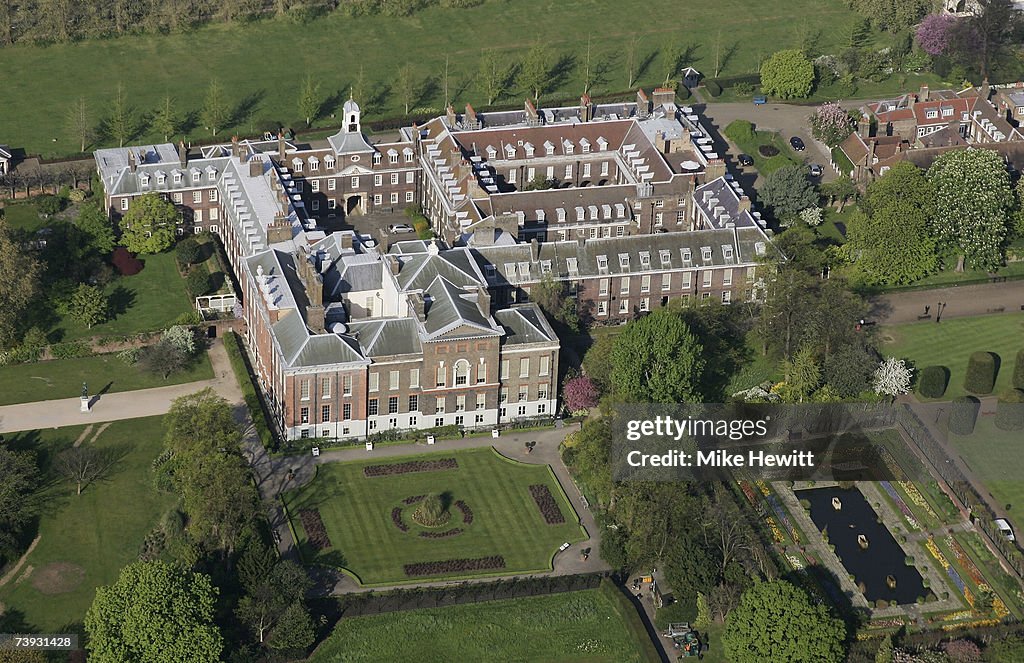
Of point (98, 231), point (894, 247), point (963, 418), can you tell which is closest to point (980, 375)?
point (963, 418)

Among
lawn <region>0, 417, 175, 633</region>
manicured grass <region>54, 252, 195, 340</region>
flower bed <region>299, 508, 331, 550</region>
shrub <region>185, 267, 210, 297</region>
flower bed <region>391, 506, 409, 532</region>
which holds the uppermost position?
shrub <region>185, 267, 210, 297</region>

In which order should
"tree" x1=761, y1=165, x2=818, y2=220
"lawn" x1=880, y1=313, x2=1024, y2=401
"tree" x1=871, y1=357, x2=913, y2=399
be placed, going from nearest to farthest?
"tree" x1=871, y1=357, x2=913, y2=399, "lawn" x1=880, y1=313, x2=1024, y2=401, "tree" x1=761, y1=165, x2=818, y2=220

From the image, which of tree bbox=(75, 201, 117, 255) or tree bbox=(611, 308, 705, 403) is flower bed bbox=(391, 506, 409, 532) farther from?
tree bbox=(75, 201, 117, 255)

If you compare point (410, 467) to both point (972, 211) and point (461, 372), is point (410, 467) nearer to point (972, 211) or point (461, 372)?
point (461, 372)

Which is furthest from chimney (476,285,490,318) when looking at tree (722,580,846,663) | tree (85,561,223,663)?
tree (85,561,223,663)

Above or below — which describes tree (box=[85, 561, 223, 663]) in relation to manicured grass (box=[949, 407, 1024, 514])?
above

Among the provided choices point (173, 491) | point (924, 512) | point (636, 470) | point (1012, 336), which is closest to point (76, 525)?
point (173, 491)

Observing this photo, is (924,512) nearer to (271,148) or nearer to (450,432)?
(450,432)
